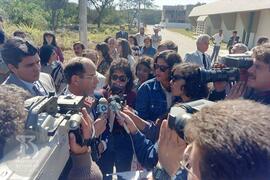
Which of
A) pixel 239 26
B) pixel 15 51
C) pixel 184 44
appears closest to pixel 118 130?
pixel 15 51

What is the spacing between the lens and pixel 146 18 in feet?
253

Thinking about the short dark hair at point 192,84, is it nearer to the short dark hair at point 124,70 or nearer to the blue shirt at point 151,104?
the blue shirt at point 151,104

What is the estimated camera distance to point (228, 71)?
98.7 inches

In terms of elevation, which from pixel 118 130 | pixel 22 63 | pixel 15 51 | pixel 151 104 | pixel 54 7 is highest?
pixel 54 7

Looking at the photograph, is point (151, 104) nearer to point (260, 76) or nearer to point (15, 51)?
point (260, 76)

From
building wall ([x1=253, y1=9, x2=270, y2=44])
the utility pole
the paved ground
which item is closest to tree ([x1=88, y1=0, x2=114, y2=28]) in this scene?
the paved ground

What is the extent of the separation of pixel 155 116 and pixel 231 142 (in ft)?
6.84

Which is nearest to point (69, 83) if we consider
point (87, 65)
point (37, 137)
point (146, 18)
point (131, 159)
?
point (87, 65)

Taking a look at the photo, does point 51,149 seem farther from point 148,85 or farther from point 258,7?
point 258,7

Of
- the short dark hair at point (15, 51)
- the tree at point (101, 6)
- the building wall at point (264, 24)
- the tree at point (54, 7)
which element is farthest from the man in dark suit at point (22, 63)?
the tree at point (101, 6)

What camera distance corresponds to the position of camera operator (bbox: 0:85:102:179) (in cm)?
100

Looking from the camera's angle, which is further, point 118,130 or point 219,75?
point 118,130

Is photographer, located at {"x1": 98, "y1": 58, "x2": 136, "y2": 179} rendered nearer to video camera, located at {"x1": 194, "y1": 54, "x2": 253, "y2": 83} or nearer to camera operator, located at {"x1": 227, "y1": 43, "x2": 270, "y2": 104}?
video camera, located at {"x1": 194, "y1": 54, "x2": 253, "y2": 83}

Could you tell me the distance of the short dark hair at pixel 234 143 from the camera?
86 centimetres
